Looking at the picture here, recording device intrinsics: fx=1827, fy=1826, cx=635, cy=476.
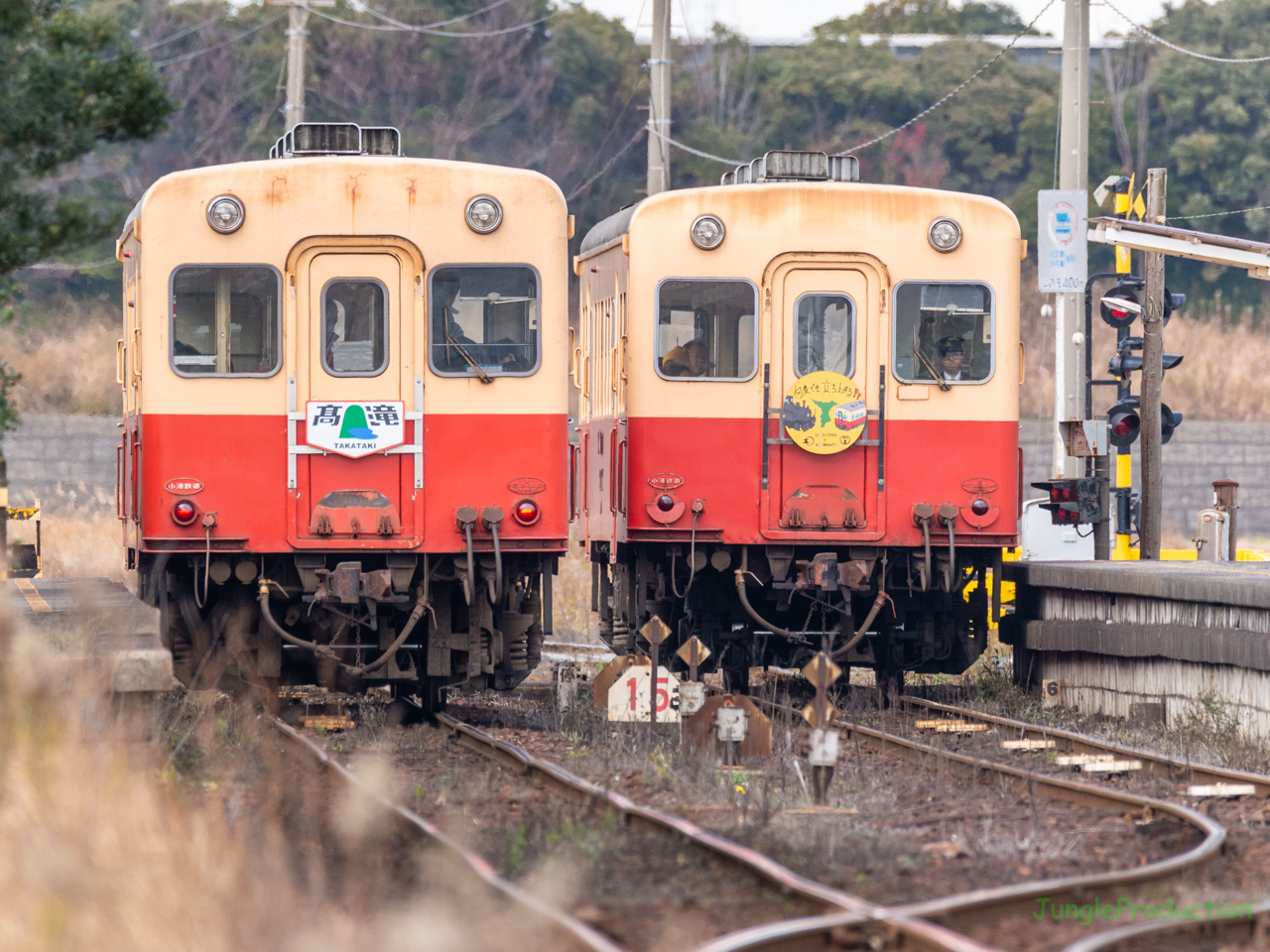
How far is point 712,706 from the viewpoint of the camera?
1038 cm

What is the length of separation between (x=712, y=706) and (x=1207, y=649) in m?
3.46

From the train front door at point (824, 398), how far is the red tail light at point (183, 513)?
13.2 ft

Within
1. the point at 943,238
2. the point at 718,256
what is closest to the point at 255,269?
the point at 718,256

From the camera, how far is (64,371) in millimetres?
34594

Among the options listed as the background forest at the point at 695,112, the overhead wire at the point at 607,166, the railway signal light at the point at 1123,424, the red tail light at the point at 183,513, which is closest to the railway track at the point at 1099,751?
the railway signal light at the point at 1123,424

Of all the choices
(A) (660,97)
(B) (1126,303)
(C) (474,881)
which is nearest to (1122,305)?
(B) (1126,303)

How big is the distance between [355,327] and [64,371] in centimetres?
2474

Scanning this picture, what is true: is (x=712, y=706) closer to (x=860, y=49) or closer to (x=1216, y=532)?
(x=1216, y=532)

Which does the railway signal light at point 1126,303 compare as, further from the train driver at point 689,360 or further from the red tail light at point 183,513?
the red tail light at point 183,513

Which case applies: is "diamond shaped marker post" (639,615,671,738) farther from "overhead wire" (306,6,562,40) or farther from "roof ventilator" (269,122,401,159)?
"overhead wire" (306,6,562,40)

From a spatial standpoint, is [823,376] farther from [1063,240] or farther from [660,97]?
[660,97]

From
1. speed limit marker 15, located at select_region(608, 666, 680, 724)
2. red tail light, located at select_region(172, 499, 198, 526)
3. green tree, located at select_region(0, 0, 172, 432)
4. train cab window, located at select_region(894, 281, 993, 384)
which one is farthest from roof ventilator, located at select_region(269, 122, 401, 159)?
speed limit marker 15, located at select_region(608, 666, 680, 724)

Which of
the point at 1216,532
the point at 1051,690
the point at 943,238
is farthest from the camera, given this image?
the point at 1216,532

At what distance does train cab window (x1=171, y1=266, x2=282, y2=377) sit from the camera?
11.5 meters
